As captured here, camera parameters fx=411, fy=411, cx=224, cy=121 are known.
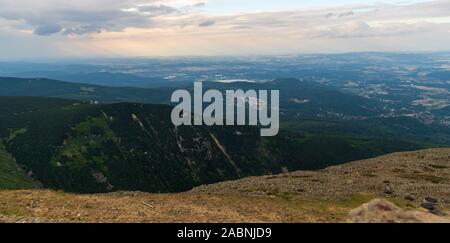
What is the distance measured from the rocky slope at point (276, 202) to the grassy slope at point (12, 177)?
10828 centimetres

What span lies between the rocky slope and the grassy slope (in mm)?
108280

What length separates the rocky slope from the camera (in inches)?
1553

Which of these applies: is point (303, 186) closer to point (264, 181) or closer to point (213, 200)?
point (264, 181)

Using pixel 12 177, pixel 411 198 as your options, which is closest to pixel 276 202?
pixel 411 198

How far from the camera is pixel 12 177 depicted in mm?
169125

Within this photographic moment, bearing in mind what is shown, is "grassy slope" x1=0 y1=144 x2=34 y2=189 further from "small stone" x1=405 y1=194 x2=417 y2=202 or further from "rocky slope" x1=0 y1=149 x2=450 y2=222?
"small stone" x1=405 y1=194 x2=417 y2=202

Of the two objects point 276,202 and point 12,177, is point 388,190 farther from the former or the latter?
point 12,177

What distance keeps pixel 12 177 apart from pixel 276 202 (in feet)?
486

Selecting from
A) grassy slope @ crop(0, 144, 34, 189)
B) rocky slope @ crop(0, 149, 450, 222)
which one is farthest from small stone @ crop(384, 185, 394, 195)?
grassy slope @ crop(0, 144, 34, 189)

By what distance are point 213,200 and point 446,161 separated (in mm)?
73441

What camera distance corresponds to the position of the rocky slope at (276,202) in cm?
3944

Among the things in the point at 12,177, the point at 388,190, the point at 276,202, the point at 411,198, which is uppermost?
the point at 276,202
